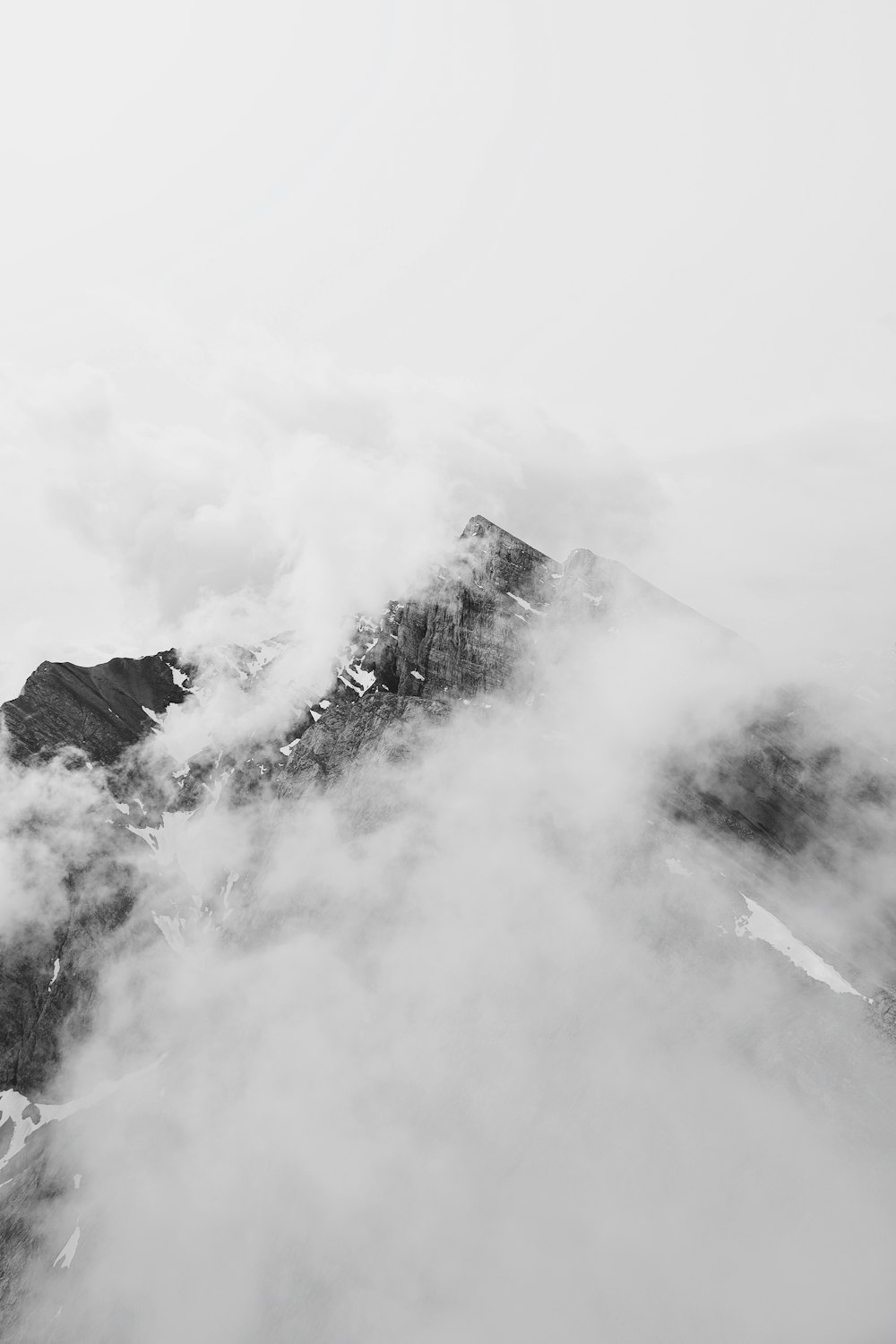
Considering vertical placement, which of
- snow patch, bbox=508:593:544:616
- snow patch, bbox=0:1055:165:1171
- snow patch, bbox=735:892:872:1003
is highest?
snow patch, bbox=508:593:544:616

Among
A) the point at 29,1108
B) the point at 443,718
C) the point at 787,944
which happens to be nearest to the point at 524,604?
the point at 443,718

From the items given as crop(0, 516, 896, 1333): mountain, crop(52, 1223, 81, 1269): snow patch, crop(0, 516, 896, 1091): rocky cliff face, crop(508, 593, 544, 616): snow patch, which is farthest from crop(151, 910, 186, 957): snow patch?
crop(508, 593, 544, 616): snow patch

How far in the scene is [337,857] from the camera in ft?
541

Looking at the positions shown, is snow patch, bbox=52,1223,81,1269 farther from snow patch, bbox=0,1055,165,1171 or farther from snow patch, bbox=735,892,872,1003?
snow patch, bbox=735,892,872,1003

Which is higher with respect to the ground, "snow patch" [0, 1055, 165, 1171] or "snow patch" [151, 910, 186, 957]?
"snow patch" [151, 910, 186, 957]

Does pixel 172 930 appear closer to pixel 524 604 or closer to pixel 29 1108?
pixel 29 1108

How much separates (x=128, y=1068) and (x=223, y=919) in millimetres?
41556

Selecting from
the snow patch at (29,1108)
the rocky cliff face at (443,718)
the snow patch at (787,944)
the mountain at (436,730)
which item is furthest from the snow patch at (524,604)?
the snow patch at (29,1108)

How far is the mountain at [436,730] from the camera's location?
490 feet

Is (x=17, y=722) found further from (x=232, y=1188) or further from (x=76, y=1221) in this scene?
(x=232, y=1188)

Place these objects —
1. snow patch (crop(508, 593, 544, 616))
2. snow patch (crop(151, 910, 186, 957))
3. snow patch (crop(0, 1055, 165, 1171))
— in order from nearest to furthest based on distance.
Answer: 1. snow patch (crop(0, 1055, 165, 1171))
2. snow patch (crop(151, 910, 186, 957))
3. snow patch (crop(508, 593, 544, 616))

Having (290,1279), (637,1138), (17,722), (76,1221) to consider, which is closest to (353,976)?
(290,1279)

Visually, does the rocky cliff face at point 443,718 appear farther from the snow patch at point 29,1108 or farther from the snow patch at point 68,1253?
the snow patch at point 68,1253

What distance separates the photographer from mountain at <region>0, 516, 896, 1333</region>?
14925 cm
